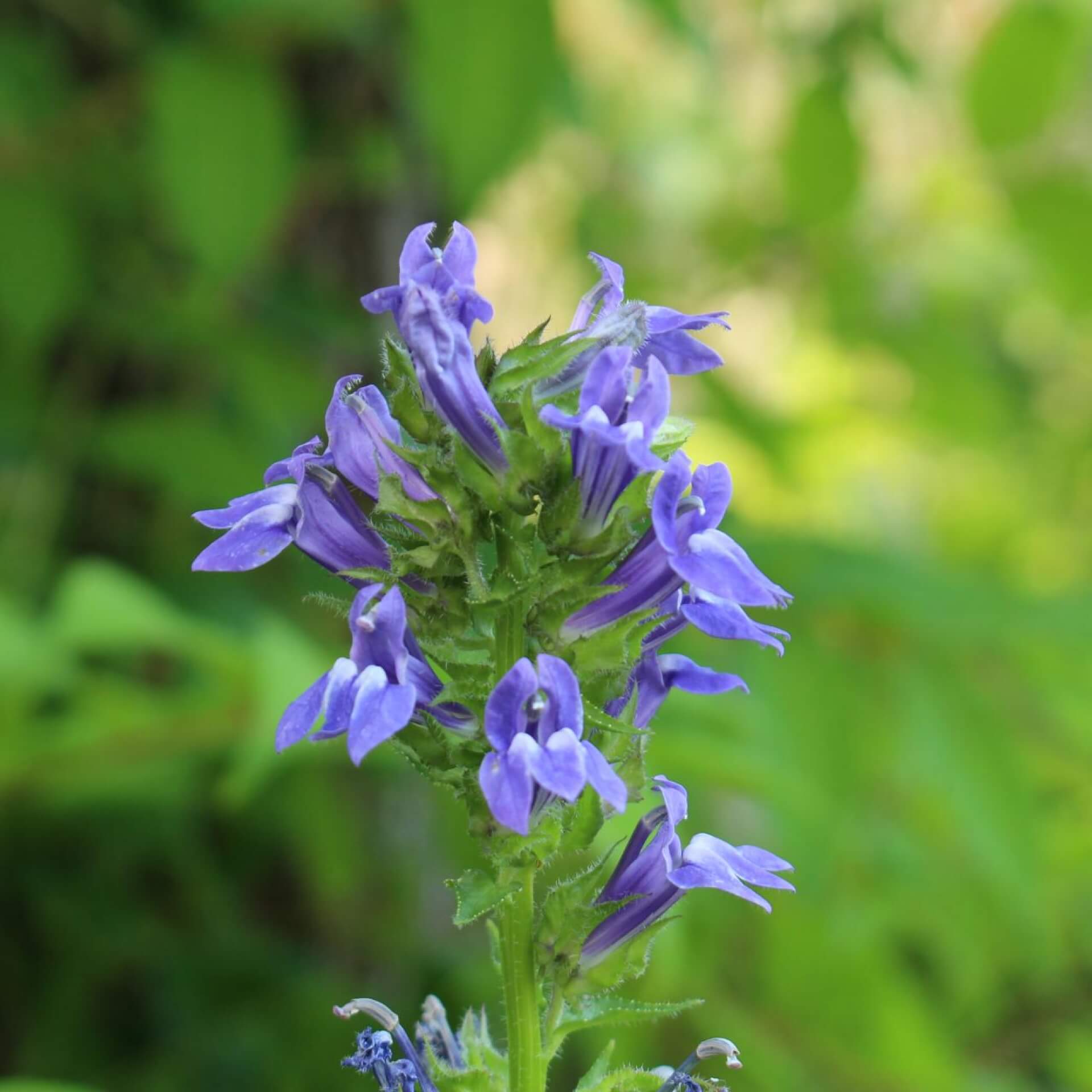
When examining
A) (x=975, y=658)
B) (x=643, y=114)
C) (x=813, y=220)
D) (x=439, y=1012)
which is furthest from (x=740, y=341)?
(x=439, y=1012)

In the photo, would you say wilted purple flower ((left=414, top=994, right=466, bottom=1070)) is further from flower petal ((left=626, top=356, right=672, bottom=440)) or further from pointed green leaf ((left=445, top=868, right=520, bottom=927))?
flower petal ((left=626, top=356, right=672, bottom=440))

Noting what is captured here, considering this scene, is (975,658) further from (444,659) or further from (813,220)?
(444,659)

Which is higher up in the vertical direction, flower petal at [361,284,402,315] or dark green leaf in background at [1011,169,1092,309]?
dark green leaf in background at [1011,169,1092,309]

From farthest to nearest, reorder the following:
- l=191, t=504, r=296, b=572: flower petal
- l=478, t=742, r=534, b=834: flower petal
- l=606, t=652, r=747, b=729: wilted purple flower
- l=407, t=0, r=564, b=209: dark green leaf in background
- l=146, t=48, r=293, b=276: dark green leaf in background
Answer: l=146, t=48, r=293, b=276: dark green leaf in background
l=407, t=0, r=564, b=209: dark green leaf in background
l=606, t=652, r=747, b=729: wilted purple flower
l=191, t=504, r=296, b=572: flower petal
l=478, t=742, r=534, b=834: flower petal

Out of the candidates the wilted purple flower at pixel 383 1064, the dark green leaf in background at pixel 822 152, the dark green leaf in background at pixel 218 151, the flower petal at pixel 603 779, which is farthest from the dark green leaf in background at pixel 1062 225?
the wilted purple flower at pixel 383 1064

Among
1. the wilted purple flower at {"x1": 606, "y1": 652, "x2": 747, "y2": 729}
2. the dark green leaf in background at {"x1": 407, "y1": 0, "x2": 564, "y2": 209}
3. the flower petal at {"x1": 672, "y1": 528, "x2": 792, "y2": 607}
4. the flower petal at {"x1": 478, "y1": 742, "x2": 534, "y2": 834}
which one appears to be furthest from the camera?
the dark green leaf in background at {"x1": 407, "y1": 0, "x2": 564, "y2": 209}

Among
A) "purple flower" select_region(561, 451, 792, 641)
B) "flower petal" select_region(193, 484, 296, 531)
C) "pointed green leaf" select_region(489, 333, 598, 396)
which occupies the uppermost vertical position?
"pointed green leaf" select_region(489, 333, 598, 396)

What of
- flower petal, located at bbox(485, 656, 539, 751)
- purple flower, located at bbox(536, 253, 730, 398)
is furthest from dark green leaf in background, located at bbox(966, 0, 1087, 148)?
flower petal, located at bbox(485, 656, 539, 751)
